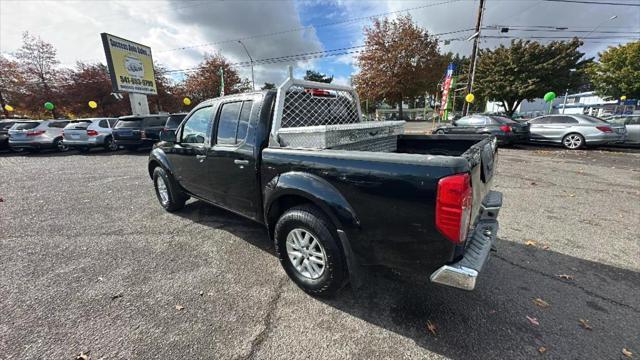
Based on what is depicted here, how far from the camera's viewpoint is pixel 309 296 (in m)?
2.61

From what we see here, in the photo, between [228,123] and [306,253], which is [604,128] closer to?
[306,253]

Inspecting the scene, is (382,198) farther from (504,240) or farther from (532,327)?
(504,240)

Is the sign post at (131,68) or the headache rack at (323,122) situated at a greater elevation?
the sign post at (131,68)

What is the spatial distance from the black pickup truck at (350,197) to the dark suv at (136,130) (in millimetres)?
10077

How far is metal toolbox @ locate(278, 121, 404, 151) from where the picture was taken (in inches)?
93.7

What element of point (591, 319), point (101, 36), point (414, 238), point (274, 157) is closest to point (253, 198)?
point (274, 157)

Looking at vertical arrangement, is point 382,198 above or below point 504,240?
above

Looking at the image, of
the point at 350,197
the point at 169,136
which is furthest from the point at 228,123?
the point at 350,197

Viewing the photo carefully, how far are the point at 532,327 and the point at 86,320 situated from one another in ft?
12.4

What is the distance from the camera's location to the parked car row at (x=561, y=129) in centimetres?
1022

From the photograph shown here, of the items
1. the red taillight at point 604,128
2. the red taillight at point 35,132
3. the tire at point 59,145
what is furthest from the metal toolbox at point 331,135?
the red taillight at point 35,132

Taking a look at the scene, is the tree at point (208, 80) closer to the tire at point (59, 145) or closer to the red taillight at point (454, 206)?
the tire at point (59, 145)

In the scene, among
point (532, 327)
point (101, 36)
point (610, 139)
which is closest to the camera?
point (532, 327)

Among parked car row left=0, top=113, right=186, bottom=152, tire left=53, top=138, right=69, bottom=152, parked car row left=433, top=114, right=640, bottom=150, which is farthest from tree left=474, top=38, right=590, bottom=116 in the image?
tire left=53, top=138, right=69, bottom=152
